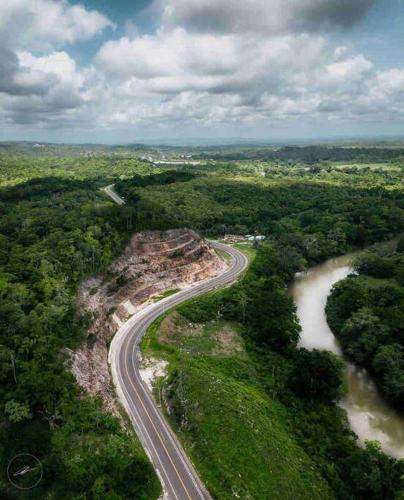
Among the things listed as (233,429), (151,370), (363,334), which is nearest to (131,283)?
(151,370)

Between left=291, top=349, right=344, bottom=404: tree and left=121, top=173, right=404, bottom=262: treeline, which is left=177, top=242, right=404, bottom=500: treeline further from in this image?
left=121, top=173, right=404, bottom=262: treeline

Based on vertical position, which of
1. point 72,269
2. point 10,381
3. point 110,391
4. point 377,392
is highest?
point 72,269


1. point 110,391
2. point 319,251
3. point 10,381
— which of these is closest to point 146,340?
point 110,391

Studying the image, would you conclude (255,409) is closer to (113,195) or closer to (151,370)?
(151,370)

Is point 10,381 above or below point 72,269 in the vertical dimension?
below

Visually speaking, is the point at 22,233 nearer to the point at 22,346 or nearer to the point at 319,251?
the point at 22,346

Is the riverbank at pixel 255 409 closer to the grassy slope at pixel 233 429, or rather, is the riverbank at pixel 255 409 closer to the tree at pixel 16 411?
the grassy slope at pixel 233 429
